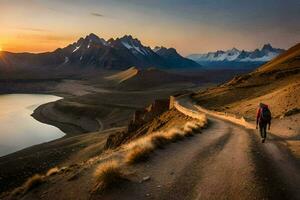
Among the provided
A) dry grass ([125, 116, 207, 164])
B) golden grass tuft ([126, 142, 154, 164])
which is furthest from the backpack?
golden grass tuft ([126, 142, 154, 164])

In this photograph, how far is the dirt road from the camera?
10.3 metres

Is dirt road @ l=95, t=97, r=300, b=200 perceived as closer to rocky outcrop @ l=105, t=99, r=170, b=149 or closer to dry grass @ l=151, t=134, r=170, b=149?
dry grass @ l=151, t=134, r=170, b=149

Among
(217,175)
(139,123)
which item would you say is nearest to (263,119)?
(217,175)

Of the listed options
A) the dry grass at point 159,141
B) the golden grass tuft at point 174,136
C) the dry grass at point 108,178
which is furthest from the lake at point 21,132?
the dry grass at point 108,178

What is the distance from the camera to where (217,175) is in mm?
11883

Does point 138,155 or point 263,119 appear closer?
point 138,155

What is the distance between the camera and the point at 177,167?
1330 centimetres

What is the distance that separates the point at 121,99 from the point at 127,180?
163730 millimetres

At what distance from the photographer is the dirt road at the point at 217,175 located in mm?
10266

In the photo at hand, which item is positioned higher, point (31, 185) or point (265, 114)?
point (265, 114)

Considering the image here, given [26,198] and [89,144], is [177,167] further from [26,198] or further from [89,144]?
[89,144]

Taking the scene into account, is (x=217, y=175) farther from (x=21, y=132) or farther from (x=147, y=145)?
(x=21, y=132)

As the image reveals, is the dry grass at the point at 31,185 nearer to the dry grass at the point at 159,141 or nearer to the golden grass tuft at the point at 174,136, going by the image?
the dry grass at the point at 159,141

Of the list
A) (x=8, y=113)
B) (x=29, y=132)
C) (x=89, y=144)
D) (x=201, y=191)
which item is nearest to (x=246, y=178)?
(x=201, y=191)
